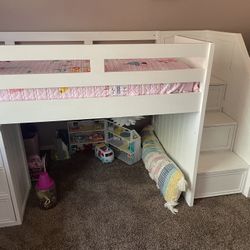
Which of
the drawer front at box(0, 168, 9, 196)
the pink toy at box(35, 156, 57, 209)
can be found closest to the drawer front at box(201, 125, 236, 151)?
the pink toy at box(35, 156, 57, 209)

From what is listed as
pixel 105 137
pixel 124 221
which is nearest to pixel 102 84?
pixel 124 221

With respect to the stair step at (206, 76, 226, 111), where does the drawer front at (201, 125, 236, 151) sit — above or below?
below

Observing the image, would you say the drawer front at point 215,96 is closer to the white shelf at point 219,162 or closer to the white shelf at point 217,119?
the white shelf at point 217,119

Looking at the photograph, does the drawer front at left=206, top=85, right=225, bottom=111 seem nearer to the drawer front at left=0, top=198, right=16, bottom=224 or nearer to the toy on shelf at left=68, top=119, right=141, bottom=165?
the toy on shelf at left=68, top=119, right=141, bottom=165

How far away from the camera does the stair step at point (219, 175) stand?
1814mm

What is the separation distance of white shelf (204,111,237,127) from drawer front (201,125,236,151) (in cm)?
3

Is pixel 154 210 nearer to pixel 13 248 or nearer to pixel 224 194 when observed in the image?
pixel 224 194

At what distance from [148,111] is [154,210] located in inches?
29.1

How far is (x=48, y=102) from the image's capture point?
135 cm

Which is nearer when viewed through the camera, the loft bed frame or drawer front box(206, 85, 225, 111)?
the loft bed frame

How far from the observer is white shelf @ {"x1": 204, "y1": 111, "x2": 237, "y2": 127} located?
1.93 m

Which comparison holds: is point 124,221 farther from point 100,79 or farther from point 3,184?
point 100,79

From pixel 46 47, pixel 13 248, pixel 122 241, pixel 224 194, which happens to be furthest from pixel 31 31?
pixel 224 194

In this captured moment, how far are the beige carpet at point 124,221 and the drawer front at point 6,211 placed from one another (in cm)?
6
